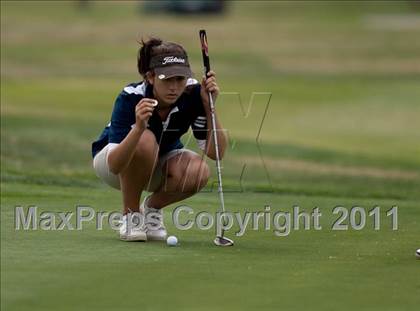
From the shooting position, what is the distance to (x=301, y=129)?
68.2 ft

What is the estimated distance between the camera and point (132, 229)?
7.03 m

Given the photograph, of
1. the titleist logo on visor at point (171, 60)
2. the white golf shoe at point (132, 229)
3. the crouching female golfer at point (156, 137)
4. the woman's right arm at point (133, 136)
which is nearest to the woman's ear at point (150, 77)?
the crouching female golfer at point (156, 137)

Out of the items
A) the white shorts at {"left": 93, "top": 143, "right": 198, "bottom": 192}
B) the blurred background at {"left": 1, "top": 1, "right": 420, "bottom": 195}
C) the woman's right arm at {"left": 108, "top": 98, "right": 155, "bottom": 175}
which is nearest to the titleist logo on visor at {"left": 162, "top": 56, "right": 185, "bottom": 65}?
the woman's right arm at {"left": 108, "top": 98, "right": 155, "bottom": 175}

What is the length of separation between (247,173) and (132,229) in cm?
718

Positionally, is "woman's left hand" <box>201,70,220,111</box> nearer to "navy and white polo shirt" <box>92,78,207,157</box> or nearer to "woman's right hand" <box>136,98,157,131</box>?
"navy and white polo shirt" <box>92,78,207,157</box>

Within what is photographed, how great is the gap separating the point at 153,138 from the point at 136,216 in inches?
20.9

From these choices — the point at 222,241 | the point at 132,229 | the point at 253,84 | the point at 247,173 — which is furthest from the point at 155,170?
the point at 253,84

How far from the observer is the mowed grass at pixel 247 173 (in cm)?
543

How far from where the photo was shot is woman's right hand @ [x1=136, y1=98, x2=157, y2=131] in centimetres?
672

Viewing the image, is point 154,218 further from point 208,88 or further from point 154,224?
point 208,88

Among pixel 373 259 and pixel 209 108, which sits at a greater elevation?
pixel 209 108

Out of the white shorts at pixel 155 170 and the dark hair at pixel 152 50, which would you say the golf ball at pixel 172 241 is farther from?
the dark hair at pixel 152 50

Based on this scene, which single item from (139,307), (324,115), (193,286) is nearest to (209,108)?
(193,286)

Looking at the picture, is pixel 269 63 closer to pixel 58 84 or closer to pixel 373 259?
pixel 58 84
